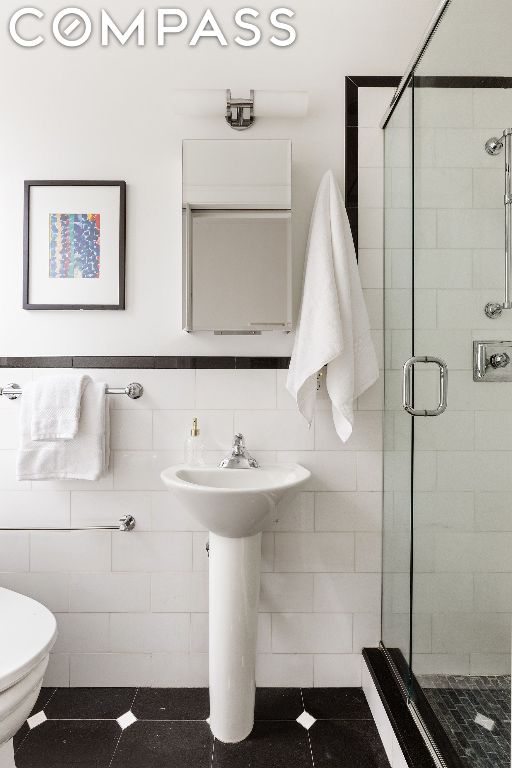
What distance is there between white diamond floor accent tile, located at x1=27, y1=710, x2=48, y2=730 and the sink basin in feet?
2.81

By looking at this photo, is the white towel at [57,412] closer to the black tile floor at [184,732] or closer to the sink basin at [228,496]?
the sink basin at [228,496]

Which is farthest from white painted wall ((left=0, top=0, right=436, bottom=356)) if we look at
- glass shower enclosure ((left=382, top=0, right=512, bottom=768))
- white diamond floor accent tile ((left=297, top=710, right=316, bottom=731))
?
white diamond floor accent tile ((left=297, top=710, right=316, bottom=731))

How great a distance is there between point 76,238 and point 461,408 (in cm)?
140

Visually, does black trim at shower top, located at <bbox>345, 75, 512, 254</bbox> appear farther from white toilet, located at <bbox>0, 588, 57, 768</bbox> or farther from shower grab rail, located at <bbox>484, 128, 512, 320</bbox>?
white toilet, located at <bbox>0, 588, 57, 768</bbox>

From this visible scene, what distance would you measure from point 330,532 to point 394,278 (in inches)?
36.2

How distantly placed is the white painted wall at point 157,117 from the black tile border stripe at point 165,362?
37 millimetres

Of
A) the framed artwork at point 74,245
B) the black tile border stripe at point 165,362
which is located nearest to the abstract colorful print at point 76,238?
the framed artwork at point 74,245

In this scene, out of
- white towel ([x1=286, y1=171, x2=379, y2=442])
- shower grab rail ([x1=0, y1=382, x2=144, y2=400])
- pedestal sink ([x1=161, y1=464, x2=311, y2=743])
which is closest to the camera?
pedestal sink ([x1=161, y1=464, x2=311, y2=743])

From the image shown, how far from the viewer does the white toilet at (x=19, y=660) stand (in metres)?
1.21

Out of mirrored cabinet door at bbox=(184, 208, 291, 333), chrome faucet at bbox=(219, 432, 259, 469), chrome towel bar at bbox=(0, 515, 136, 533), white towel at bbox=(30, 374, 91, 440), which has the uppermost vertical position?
mirrored cabinet door at bbox=(184, 208, 291, 333)

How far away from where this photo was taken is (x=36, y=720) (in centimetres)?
171

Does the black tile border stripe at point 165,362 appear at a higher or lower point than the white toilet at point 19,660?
higher

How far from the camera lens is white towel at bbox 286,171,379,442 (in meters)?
1.70

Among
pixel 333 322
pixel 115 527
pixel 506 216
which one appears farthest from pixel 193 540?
pixel 506 216
